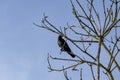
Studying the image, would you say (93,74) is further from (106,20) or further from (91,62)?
(106,20)

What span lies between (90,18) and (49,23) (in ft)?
2.14

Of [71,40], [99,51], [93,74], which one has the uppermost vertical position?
[71,40]

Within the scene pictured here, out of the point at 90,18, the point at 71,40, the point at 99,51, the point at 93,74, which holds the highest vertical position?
the point at 90,18

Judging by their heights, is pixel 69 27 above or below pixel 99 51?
above

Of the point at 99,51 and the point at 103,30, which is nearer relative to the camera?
the point at 99,51

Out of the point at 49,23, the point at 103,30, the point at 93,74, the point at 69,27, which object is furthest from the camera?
the point at 69,27

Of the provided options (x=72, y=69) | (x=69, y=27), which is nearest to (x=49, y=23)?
(x=69, y=27)

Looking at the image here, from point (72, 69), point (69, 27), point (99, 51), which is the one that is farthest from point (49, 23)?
point (99, 51)

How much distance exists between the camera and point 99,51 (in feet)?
14.2

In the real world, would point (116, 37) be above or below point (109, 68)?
above

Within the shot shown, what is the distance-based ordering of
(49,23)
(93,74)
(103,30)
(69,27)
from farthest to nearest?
1. (69,27)
2. (49,23)
3. (103,30)
4. (93,74)

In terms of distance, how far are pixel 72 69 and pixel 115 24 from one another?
38.5 inches

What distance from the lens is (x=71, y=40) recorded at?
4.92m

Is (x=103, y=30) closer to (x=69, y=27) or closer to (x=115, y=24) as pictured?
(x=115, y=24)
